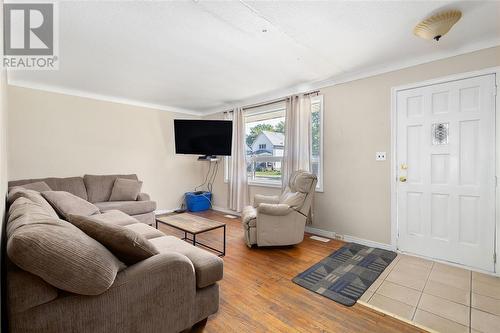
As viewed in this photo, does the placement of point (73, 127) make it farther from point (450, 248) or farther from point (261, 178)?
point (450, 248)

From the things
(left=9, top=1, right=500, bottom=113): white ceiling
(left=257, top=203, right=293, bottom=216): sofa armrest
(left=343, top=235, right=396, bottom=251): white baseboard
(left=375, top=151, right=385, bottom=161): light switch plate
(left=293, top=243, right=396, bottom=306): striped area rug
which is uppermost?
(left=9, top=1, right=500, bottom=113): white ceiling

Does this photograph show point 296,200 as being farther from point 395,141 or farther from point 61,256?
point 61,256

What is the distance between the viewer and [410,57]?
2.79 meters

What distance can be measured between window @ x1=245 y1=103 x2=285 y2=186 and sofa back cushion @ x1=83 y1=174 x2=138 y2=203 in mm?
2549

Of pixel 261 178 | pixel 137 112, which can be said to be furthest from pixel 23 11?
pixel 261 178

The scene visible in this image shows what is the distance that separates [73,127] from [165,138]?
1.67 metres

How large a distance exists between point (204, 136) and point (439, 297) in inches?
161

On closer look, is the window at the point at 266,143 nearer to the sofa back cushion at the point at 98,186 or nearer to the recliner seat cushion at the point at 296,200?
the recliner seat cushion at the point at 296,200

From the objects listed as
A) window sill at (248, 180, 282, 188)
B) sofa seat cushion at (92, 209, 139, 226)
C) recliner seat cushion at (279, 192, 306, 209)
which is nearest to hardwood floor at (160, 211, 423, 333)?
recliner seat cushion at (279, 192, 306, 209)

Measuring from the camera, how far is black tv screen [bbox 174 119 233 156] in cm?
462

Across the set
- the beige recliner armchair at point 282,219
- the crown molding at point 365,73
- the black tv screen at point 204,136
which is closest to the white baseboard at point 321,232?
the beige recliner armchair at point 282,219

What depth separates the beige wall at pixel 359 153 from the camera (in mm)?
3053

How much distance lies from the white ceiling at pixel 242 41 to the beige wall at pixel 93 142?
1.32 feet

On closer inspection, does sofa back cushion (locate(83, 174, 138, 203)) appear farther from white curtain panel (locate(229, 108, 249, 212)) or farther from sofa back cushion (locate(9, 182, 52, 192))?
white curtain panel (locate(229, 108, 249, 212))
